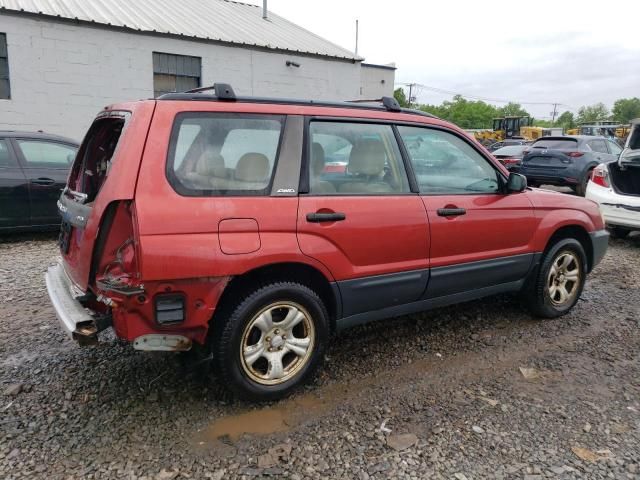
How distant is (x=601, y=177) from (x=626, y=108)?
12552cm

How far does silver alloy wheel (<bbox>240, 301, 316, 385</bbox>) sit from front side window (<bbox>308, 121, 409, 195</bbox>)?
2.50 ft

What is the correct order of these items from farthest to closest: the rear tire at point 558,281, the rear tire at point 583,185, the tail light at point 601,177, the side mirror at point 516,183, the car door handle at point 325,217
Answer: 1. the rear tire at point 583,185
2. the tail light at point 601,177
3. the rear tire at point 558,281
4. the side mirror at point 516,183
5. the car door handle at point 325,217

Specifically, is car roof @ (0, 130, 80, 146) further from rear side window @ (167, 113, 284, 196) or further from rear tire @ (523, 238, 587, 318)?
rear tire @ (523, 238, 587, 318)

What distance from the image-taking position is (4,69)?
11820 millimetres

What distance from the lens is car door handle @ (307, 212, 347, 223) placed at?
9.62 feet

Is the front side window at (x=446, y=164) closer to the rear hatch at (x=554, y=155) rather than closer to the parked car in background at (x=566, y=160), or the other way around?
the parked car in background at (x=566, y=160)

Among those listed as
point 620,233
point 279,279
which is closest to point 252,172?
point 279,279

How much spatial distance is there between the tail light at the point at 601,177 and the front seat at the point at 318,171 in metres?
5.79

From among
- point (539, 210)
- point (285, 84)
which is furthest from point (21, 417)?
point (285, 84)

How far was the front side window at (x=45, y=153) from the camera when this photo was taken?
6.55 m

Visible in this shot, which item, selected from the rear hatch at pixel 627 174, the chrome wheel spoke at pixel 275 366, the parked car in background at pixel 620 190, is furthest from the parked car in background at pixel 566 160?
the chrome wheel spoke at pixel 275 366

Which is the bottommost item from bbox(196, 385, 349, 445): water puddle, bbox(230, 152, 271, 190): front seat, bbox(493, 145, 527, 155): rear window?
bbox(196, 385, 349, 445): water puddle

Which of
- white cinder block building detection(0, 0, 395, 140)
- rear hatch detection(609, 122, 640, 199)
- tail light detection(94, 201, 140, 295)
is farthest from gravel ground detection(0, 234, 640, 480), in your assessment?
white cinder block building detection(0, 0, 395, 140)

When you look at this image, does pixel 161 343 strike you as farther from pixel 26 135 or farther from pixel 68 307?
pixel 26 135
